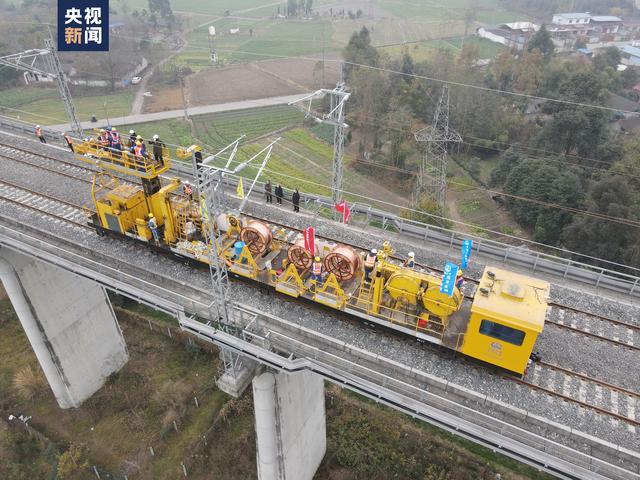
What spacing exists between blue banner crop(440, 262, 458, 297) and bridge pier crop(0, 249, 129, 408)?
2268 cm

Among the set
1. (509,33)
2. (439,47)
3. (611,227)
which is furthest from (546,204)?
(509,33)

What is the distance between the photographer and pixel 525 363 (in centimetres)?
1505

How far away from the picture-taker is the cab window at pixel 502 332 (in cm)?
1448

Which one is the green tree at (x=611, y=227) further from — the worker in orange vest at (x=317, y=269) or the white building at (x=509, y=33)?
the white building at (x=509, y=33)

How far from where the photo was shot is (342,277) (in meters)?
18.4

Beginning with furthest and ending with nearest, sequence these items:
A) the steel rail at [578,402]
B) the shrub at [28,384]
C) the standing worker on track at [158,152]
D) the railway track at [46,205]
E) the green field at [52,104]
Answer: the green field at [52,104] < the shrub at [28,384] < the railway track at [46,205] < the standing worker on track at [158,152] < the steel rail at [578,402]

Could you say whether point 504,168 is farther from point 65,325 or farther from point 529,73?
Result: point 65,325

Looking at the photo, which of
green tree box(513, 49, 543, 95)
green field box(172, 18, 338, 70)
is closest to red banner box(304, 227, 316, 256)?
green tree box(513, 49, 543, 95)

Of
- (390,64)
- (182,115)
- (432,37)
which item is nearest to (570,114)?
(390,64)

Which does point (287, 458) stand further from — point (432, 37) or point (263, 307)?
point (432, 37)

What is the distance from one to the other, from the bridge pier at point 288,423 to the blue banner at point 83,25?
75.3 feet

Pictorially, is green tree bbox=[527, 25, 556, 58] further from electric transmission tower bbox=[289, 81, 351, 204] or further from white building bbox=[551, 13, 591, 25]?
electric transmission tower bbox=[289, 81, 351, 204]

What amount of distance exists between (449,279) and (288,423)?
10.7 m

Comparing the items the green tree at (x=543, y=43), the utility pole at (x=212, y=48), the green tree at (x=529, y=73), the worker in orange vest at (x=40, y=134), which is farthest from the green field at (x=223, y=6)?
the worker in orange vest at (x=40, y=134)
